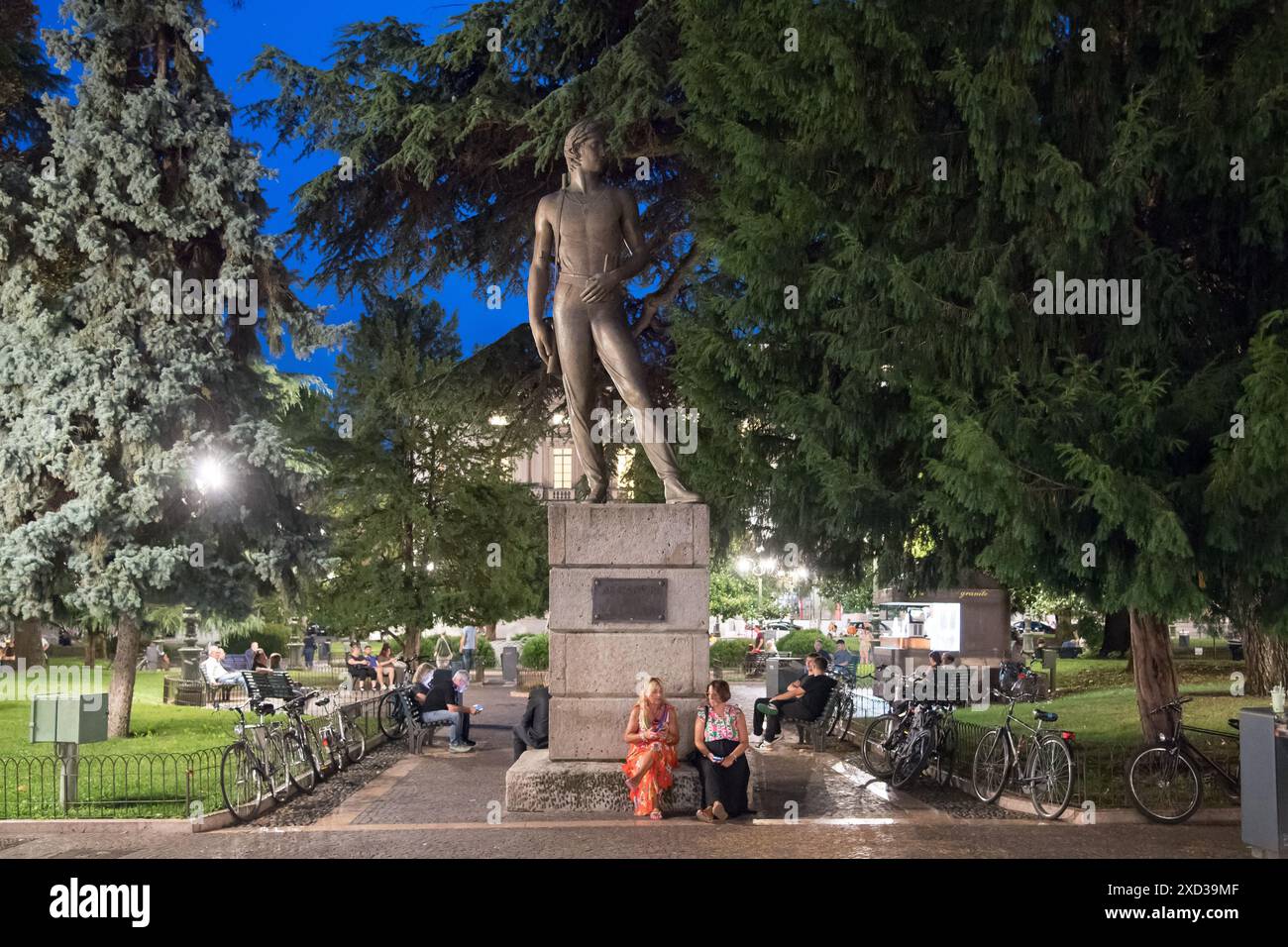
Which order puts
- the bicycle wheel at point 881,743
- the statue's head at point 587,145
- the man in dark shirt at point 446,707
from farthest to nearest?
the man in dark shirt at point 446,707
the bicycle wheel at point 881,743
the statue's head at point 587,145

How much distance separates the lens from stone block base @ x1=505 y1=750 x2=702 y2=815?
446 inches

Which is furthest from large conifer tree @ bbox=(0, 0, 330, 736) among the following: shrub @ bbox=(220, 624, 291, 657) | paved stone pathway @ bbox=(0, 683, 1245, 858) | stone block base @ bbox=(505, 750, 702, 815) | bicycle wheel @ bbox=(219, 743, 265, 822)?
shrub @ bbox=(220, 624, 291, 657)

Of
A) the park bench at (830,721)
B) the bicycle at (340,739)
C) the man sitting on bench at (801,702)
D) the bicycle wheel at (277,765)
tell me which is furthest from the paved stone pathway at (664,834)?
the park bench at (830,721)

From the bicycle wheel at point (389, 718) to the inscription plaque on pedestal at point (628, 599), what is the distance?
839cm

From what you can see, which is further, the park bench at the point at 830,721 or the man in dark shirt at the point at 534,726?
the park bench at the point at 830,721

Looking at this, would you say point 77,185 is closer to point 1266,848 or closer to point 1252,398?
point 1252,398

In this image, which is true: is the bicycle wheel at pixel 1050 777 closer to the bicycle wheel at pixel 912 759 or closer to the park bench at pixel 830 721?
the bicycle wheel at pixel 912 759

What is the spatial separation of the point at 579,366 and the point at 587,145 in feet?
6.74

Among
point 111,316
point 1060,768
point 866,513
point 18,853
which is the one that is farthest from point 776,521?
point 111,316

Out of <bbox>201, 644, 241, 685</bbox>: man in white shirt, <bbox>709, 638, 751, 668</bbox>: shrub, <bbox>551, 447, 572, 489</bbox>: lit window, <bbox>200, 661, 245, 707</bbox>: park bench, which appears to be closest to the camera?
<bbox>200, 661, 245, 707</bbox>: park bench

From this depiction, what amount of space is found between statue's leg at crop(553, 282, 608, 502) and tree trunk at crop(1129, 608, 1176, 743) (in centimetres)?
633

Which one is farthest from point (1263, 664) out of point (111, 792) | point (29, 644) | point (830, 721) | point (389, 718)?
point (29, 644)

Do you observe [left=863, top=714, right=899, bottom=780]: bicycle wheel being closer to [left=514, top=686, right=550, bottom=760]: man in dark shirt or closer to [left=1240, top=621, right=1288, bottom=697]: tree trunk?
[left=514, top=686, right=550, bottom=760]: man in dark shirt

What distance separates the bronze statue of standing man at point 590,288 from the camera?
12164 mm
